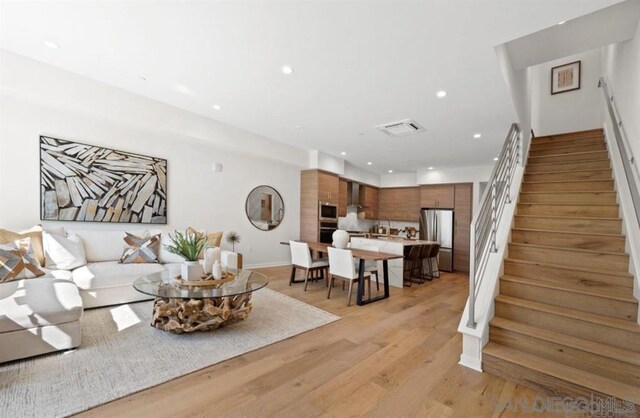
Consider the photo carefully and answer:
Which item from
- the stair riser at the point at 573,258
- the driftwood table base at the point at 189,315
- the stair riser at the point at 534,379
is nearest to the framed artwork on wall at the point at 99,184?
the driftwood table base at the point at 189,315

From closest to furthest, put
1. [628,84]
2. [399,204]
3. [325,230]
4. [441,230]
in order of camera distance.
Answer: [628,84]
[325,230]
[441,230]
[399,204]

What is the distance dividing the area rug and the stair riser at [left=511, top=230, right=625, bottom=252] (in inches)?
88.3

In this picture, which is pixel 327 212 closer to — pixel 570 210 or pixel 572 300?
pixel 570 210

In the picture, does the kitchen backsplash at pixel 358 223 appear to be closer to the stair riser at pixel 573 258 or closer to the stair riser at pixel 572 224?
the stair riser at pixel 572 224

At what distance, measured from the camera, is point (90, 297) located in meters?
3.03

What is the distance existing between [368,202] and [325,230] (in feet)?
7.40

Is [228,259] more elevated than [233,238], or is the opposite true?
[233,238]

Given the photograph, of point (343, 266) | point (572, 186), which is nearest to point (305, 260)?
point (343, 266)

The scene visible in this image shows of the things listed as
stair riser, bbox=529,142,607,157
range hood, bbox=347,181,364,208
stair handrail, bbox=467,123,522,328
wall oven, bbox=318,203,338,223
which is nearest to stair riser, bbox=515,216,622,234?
stair handrail, bbox=467,123,522,328

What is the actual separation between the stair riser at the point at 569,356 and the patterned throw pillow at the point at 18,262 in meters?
4.38

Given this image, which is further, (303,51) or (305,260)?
(305,260)

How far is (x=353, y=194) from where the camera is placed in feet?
25.5

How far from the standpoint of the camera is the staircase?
1.81 m

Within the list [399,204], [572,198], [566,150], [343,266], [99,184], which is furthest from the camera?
[399,204]
